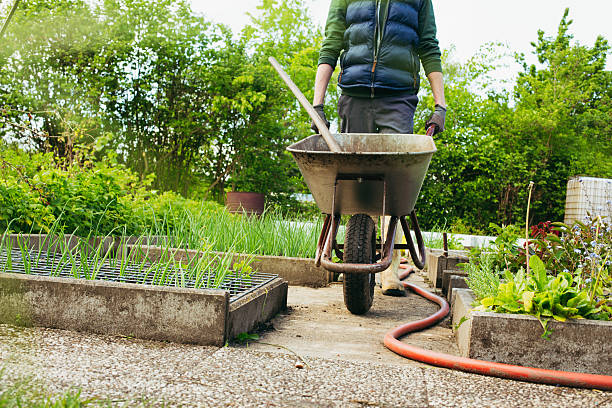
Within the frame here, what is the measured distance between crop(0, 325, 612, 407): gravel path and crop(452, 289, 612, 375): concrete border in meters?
0.13

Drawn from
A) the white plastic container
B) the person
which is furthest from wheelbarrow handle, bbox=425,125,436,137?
the white plastic container

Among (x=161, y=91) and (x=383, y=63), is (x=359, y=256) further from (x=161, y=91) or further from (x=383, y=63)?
(x=161, y=91)

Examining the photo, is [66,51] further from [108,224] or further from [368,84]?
[368,84]

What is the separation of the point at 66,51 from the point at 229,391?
22.4ft

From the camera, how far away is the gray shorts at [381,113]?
307cm

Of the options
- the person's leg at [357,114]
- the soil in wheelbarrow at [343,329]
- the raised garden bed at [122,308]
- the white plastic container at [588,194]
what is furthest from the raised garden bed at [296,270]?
the white plastic container at [588,194]

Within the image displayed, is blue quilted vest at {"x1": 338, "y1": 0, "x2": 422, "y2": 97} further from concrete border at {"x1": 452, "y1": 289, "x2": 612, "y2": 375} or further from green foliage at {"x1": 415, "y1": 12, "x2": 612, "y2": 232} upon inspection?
green foliage at {"x1": 415, "y1": 12, "x2": 612, "y2": 232}

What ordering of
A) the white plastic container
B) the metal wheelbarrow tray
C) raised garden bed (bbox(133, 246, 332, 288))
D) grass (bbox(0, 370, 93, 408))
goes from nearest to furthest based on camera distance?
grass (bbox(0, 370, 93, 408)) < the metal wheelbarrow tray < raised garden bed (bbox(133, 246, 332, 288)) < the white plastic container

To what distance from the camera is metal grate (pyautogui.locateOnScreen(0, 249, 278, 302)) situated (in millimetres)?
2080

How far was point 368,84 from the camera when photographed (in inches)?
119

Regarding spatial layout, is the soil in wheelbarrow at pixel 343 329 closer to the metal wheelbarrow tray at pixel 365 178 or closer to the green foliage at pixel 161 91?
the metal wheelbarrow tray at pixel 365 178

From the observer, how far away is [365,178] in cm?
242

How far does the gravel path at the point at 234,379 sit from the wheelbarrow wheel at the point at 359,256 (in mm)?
695

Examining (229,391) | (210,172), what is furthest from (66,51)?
(229,391)
